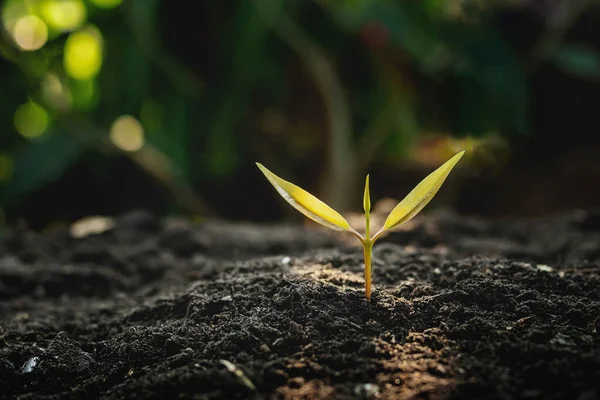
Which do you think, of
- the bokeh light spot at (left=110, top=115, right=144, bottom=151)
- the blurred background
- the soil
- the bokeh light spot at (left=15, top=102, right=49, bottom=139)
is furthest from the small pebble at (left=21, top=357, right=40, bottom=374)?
the bokeh light spot at (left=15, top=102, right=49, bottom=139)

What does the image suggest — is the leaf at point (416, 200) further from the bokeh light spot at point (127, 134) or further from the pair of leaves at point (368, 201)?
the bokeh light spot at point (127, 134)

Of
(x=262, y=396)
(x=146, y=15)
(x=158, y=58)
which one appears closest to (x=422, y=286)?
(x=262, y=396)

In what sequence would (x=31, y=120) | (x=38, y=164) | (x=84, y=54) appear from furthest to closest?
(x=31, y=120) → (x=84, y=54) → (x=38, y=164)

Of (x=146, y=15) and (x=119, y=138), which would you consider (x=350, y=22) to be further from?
(x=119, y=138)

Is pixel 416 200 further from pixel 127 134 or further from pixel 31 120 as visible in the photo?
pixel 31 120

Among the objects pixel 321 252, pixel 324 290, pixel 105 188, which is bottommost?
pixel 324 290

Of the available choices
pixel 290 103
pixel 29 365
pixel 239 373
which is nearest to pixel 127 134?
pixel 290 103
